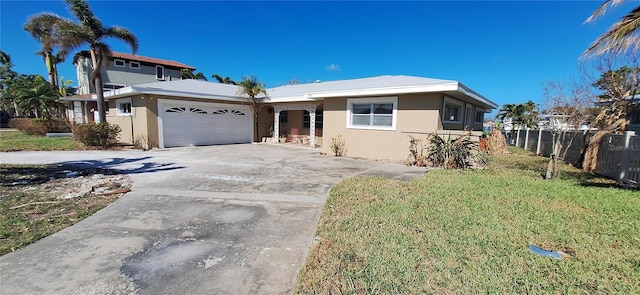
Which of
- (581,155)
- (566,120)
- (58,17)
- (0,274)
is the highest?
(58,17)

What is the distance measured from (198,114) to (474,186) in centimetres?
1354

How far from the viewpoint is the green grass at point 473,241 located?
2523 mm

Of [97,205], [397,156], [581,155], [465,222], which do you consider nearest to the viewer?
[465,222]

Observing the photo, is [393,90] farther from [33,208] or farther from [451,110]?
[33,208]

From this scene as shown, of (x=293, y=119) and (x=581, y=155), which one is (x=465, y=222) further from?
(x=293, y=119)

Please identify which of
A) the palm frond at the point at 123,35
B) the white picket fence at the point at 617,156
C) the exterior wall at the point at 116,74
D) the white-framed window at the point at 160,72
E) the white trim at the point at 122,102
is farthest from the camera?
the white-framed window at the point at 160,72

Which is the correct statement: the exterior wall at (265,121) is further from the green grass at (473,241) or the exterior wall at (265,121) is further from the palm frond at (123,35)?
the green grass at (473,241)

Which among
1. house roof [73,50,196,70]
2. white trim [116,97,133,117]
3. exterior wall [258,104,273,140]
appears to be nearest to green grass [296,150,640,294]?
exterior wall [258,104,273,140]

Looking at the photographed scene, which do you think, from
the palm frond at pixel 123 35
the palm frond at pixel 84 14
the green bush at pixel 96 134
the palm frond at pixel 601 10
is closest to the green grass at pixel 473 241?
the palm frond at pixel 601 10

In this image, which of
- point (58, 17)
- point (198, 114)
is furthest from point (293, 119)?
point (58, 17)

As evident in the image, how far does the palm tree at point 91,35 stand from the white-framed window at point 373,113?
1241 cm

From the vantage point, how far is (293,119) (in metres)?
17.7

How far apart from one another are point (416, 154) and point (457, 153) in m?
1.42

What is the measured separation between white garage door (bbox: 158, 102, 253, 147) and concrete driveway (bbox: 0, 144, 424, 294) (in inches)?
302
